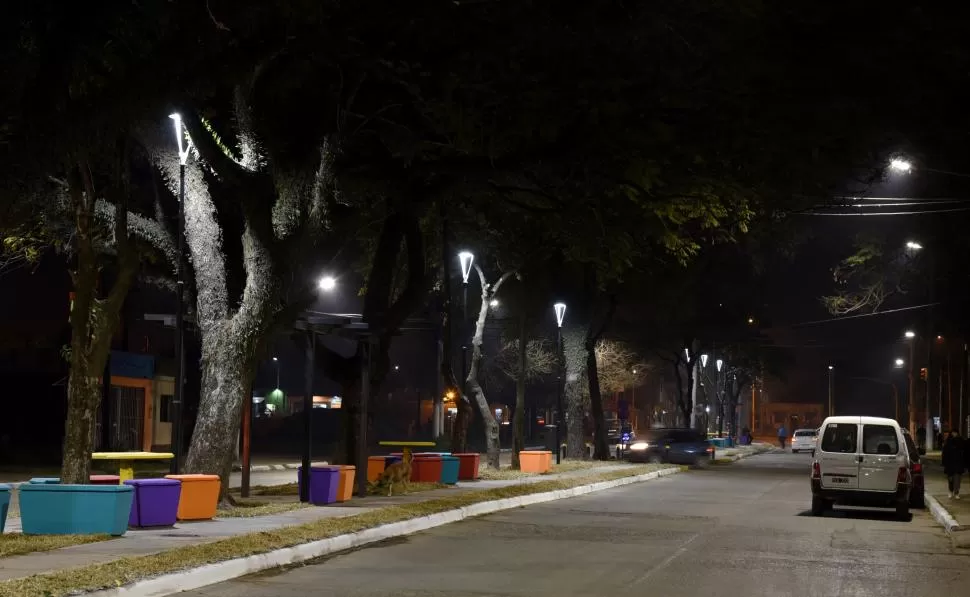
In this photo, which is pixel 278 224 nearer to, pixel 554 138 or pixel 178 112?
pixel 178 112

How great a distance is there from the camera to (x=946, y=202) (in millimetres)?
37219

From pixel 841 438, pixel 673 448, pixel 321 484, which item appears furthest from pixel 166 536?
pixel 673 448

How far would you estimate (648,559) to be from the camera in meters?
15.8

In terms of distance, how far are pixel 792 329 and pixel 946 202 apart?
9459 centimetres

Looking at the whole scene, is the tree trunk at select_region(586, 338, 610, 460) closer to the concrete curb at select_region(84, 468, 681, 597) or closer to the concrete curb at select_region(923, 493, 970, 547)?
the concrete curb at select_region(923, 493, 970, 547)

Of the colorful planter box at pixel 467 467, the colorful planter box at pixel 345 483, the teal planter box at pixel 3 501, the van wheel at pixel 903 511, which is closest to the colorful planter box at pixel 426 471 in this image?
the colorful planter box at pixel 467 467

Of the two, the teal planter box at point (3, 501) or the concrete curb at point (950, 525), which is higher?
the teal planter box at point (3, 501)

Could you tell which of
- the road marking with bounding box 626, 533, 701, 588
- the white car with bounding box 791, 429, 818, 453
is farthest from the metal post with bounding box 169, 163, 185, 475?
the white car with bounding box 791, 429, 818, 453

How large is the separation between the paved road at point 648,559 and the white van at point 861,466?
1.49ft

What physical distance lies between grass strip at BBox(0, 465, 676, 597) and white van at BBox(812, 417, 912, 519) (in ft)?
21.1

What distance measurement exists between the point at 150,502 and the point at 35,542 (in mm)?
2572

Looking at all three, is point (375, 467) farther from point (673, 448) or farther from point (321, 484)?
point (673, 448)

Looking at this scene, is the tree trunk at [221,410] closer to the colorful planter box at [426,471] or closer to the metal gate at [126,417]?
the colorful planter box at [426,471]

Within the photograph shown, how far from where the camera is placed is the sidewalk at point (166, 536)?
12961mm
